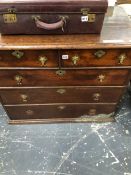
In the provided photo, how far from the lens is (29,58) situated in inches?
45.6

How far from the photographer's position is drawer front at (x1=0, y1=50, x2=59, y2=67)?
112 cm

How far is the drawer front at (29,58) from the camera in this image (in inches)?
44.1

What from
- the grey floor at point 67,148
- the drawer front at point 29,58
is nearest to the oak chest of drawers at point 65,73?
the drawer front at point 29,58

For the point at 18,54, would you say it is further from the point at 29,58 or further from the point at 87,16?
the point at 87,16

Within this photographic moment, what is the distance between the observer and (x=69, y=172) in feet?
4.92

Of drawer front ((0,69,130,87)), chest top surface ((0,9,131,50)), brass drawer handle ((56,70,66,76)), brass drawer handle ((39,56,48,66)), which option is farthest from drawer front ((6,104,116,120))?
chest top surface ((0,9,131,50))

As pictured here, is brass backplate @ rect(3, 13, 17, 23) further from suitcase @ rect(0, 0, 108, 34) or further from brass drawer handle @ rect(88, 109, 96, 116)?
brass drawer handle @ rect(88, 109, 96, 116)

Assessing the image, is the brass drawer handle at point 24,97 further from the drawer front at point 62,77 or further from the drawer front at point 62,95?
the drawer front at point 62,77

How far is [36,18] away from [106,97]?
81 centimetres

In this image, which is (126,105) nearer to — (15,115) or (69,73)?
(69,73)

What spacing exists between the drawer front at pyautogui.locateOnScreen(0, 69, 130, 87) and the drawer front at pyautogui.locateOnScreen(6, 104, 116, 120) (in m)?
0.30

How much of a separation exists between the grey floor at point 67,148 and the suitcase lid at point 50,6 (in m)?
1.09

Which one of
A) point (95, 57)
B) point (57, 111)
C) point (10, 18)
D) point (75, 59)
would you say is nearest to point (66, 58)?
point (75, 59)

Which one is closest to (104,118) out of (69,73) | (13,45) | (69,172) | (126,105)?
(126,105)
